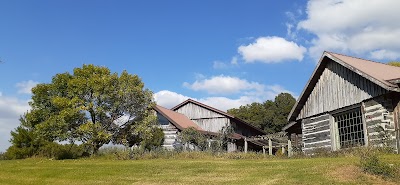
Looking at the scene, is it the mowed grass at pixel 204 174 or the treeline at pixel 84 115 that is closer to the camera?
the mowed grass at pixel 204 174

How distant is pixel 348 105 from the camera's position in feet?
75.9

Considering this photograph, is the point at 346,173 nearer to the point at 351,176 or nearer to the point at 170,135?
the point at 351,176

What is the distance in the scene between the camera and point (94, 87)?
31.1 metres

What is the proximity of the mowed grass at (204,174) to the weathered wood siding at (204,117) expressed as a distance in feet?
82.9

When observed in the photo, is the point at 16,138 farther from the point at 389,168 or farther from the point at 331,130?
the point at 389,168

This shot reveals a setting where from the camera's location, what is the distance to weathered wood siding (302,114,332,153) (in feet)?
81.8

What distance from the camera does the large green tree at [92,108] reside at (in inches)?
1201

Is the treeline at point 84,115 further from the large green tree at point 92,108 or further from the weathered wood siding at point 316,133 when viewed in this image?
the weathered wood siding at point 316,133

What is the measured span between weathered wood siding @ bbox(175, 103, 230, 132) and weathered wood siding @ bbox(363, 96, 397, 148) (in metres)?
23.8

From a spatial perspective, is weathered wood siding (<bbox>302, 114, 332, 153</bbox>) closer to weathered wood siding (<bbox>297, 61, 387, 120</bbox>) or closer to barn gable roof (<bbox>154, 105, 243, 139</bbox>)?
weathered wood siding (<bbox>297, 61, 387, 120</bbox>)

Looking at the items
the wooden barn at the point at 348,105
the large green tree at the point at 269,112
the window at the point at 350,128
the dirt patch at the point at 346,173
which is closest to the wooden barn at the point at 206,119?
the wooden barn at the point at 348,105

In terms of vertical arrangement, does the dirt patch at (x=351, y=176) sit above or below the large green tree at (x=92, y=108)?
below

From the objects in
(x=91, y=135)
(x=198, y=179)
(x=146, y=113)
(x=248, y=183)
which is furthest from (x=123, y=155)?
(x=248, y=183)

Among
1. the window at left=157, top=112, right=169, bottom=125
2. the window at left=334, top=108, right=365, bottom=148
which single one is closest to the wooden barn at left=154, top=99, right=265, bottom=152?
the window at left=157, top=112, right=169, bottom=125
